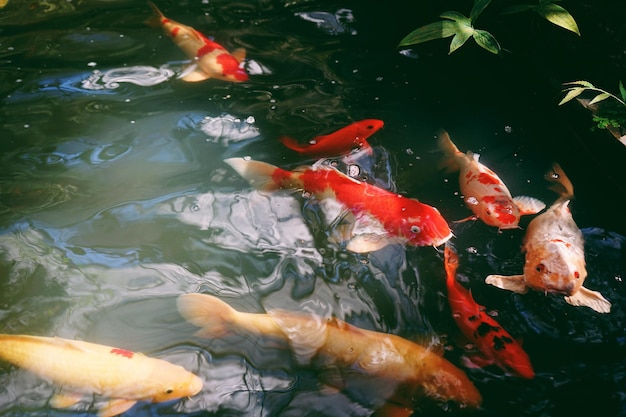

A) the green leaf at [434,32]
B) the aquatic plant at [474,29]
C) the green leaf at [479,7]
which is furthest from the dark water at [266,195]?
the green leaf at [479,7]

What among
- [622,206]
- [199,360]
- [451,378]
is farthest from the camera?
[622,206]

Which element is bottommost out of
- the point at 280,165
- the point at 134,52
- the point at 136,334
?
the point at 136,334

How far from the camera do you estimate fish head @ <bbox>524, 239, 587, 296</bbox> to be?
269cm

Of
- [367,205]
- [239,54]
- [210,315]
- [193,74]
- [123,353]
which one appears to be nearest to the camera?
[123,353]

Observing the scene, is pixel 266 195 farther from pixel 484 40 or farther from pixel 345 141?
pixel 484 40

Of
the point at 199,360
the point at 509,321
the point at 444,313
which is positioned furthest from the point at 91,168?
the point at 509,321

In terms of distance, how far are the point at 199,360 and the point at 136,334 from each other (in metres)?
0.36

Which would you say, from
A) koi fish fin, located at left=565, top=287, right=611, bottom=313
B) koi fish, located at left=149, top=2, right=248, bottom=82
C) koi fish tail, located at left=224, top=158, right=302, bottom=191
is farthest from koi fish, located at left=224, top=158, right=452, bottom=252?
koi fish, located at left=149, top=2, right=248, bottom=82

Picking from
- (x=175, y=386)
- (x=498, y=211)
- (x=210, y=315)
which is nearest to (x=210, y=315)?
(x=210, y=315)

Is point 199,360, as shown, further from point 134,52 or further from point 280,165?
point 134,52

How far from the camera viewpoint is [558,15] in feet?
11.3

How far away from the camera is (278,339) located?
2.65 metres

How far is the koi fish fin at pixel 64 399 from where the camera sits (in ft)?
7.97

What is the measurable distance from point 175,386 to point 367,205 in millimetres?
1407
